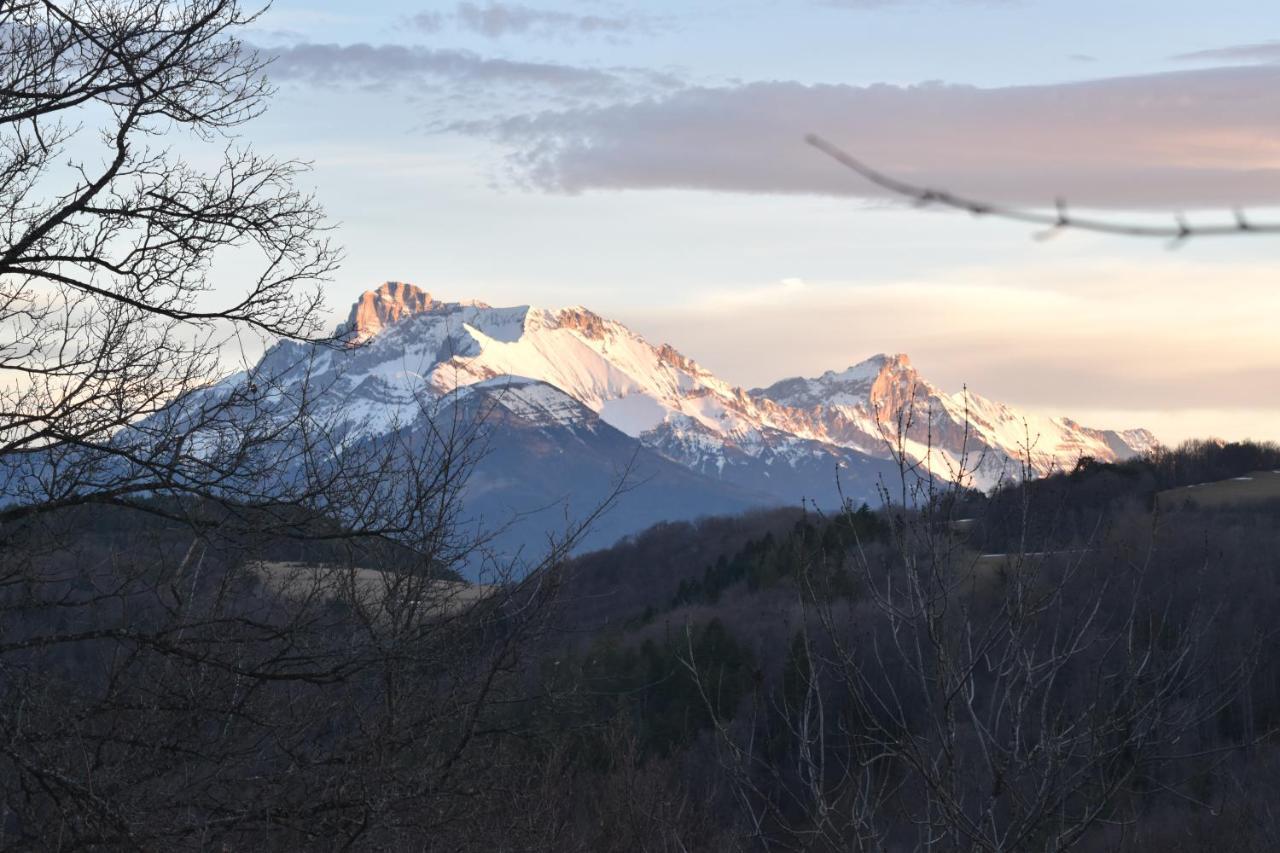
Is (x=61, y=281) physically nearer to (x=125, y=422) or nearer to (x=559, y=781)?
(x=125, y=422)

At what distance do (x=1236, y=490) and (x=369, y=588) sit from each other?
312ft

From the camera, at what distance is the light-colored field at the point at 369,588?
1000 centimetres

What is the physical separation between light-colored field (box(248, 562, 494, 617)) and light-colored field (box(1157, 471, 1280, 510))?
82.7 meters

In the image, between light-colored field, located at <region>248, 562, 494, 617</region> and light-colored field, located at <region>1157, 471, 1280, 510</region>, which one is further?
light-colored field, located at <region>1157, 471, 1280, 510</region>

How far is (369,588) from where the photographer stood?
10578 mm

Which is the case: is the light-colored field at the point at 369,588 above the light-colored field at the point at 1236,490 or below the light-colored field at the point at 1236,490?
above

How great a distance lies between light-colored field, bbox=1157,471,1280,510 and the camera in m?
91.6

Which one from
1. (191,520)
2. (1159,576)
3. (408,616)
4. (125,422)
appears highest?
(125,422)

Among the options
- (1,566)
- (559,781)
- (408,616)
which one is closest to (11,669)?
(1,566)

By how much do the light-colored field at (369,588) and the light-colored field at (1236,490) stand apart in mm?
82728

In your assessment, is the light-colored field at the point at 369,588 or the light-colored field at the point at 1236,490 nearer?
the light-colored field at the point at 369,588

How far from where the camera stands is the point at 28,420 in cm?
731

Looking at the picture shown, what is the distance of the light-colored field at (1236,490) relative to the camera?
91.6 meters

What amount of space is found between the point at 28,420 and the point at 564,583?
14.3ft
